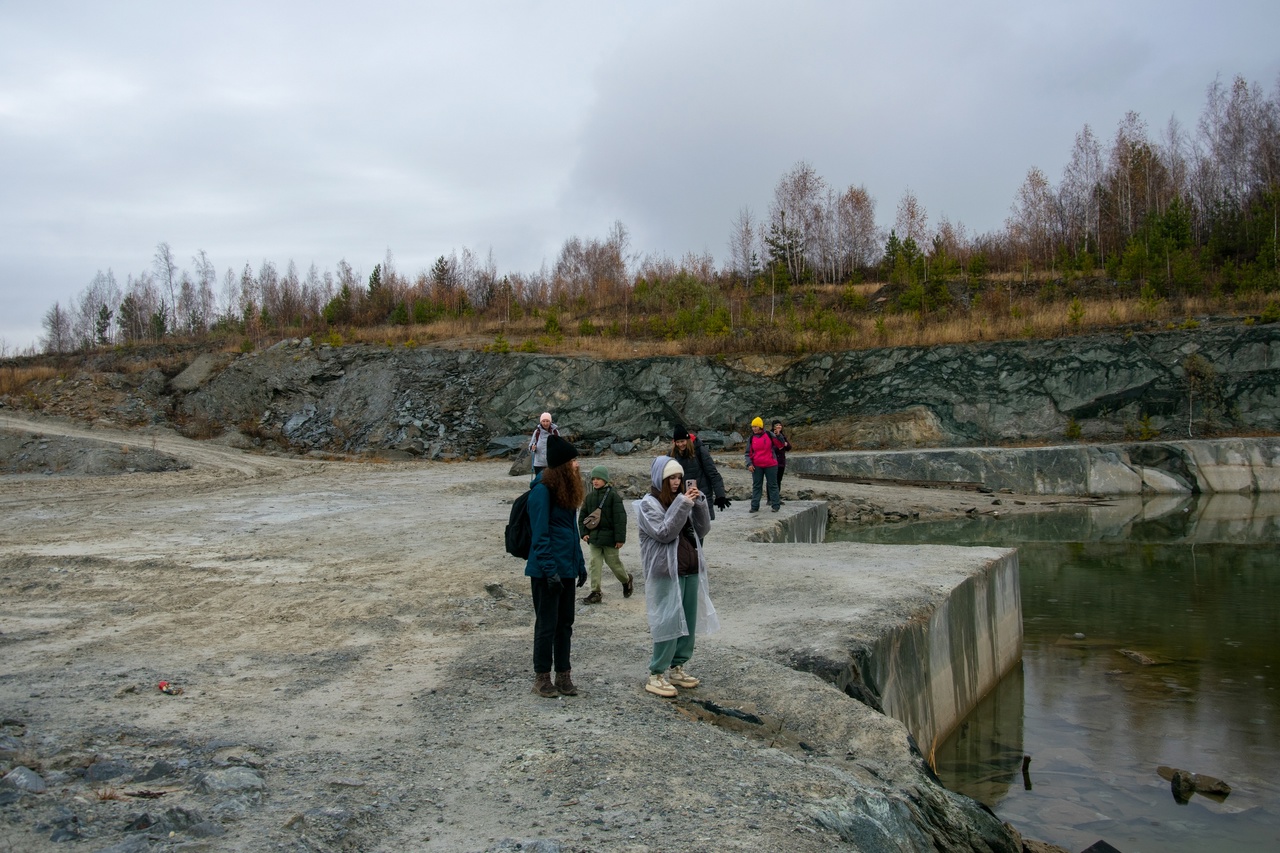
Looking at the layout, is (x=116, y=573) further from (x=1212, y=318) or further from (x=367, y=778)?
(x=1212, y=318)

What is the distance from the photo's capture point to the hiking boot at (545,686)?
5699mm

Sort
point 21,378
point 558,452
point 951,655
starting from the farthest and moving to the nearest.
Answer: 1. point 21,378
2. point 951,655
3. point 558,452

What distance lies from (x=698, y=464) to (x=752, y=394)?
74.8 feet

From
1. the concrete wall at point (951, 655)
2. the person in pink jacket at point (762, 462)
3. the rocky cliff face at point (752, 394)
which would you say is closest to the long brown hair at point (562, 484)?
the concrete wall at point (951, 655)

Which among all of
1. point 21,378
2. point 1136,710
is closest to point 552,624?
point 1136,710

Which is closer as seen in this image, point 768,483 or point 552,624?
point 552,624

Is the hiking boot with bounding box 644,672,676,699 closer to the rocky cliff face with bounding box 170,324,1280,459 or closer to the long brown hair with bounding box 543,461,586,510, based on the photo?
→ the long brown hair with bounding box 543,461,586,510

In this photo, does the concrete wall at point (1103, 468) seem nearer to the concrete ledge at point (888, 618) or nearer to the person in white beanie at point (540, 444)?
the person in white beanie at point (540, 444)

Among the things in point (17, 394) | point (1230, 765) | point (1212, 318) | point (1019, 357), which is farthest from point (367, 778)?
point (17, 394)

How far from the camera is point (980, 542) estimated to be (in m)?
18.7

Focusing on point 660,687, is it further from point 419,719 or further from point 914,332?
point 914,332

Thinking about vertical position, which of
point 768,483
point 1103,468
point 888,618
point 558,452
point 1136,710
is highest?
point 558,452

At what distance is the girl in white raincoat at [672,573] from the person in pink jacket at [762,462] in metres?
9.19

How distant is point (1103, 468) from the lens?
2645 centimetres
